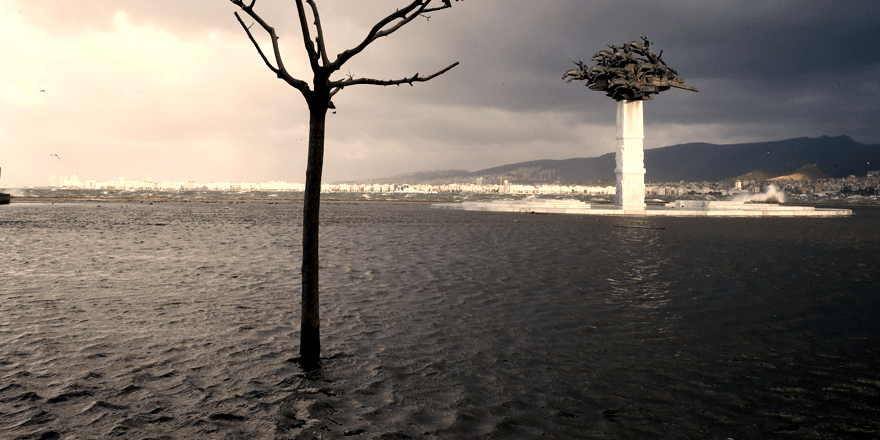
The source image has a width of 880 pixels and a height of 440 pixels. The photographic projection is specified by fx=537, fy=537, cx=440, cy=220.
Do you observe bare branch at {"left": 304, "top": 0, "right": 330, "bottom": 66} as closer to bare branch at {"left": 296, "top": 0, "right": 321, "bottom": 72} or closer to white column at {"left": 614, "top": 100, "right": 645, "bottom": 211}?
bare branch at {"left": 296, "top": 0, "right": 321, "bottom": 72}

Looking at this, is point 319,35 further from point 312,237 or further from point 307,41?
point 312,237

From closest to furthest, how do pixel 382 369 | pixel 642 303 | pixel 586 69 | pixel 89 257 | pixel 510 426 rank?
pixel 510 426 < pixel 382 369 < pixel 642 303 < pixel 89 257 < pixel 586 69

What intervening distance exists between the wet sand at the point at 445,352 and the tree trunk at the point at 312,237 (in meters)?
0.32

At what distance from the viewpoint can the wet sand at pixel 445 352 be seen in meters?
5.29

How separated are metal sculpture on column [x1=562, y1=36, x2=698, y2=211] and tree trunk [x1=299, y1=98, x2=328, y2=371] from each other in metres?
43.7

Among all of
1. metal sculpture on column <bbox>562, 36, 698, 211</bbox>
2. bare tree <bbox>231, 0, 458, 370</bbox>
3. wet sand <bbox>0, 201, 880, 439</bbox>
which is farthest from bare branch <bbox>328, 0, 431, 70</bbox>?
metal sculpture on column <bbox>562, 36, 698, 211</bbox>

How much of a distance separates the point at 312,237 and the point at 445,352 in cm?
251

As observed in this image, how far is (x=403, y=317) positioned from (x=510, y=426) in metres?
4.95

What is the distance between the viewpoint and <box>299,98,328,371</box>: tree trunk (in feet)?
22.5

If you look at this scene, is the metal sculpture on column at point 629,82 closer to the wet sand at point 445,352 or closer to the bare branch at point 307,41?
the wet sand at point 445,352

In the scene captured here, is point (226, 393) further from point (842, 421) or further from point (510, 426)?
point (842, 421)

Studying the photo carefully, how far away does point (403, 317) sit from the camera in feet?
32.6

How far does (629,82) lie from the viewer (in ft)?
150

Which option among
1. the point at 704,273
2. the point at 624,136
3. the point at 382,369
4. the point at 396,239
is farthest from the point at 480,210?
the point at 382,369
